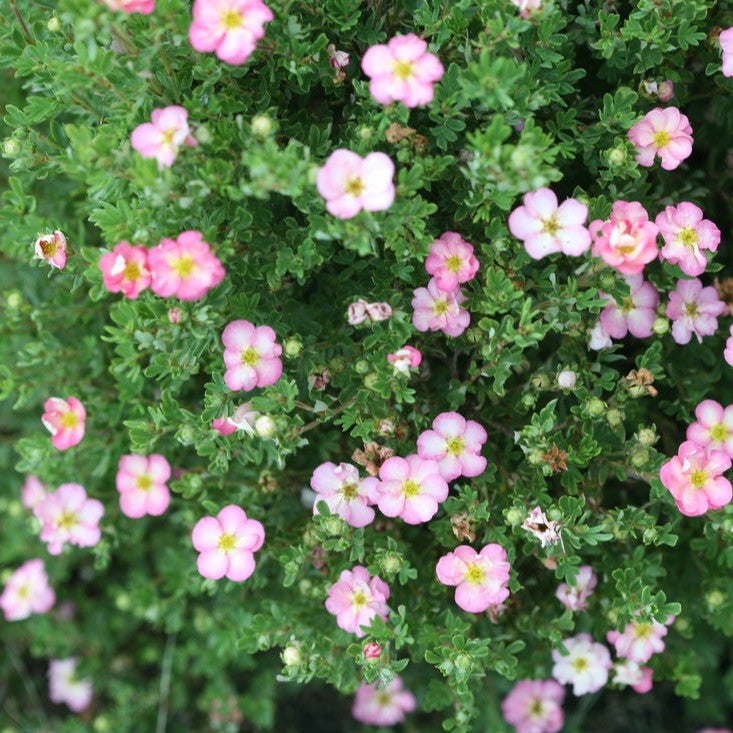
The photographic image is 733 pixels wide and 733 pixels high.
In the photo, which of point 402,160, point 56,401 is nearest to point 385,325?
point 402,160

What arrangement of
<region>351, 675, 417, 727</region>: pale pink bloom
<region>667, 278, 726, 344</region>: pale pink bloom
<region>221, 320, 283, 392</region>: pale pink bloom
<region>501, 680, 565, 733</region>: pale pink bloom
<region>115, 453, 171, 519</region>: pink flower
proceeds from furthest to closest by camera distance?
1. <region>351, 675, 417, 727</region>: pale pink bloom
2. <region>501, 680, 565, 733</region>: pale pink bloom
3. <region>115, 453, 171, 519</region>: pink flower
4. <region>667, 278, 726, 344</region>: pale pink bloom
5. <region>221, 320, 283, 392</region>: pale pink bloom

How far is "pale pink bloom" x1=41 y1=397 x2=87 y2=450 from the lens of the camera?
2.42m

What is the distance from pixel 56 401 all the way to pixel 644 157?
167 cm

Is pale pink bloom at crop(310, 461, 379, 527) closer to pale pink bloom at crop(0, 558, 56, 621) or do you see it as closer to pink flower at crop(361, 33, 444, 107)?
pink flower at crop(361, 33, 444, 107)

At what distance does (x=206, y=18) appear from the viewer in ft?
6.03

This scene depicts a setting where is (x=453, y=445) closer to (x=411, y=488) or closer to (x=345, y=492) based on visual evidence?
(x=411, y=488)

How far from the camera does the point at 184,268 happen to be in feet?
6.15

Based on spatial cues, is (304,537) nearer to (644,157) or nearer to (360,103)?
(360,103)

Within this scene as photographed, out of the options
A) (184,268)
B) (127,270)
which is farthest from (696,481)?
(127,270)

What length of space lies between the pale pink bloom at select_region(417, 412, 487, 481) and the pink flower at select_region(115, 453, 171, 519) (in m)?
0.77

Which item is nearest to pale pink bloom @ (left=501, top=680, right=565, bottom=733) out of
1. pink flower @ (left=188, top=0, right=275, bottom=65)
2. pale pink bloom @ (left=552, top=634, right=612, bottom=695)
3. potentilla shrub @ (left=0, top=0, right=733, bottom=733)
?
potentilla shrub @ (left=0, top=0, right=733, bottom=733)

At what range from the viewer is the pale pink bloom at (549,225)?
79.7 inches

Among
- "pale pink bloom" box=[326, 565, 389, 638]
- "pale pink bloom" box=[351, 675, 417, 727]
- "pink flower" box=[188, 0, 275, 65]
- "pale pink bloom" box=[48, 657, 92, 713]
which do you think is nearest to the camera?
"pink flower" box=[188, 0, 275, 65]

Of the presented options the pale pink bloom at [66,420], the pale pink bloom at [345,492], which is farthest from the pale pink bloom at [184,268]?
the pale pink bloom at [66,420]
